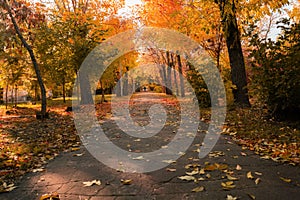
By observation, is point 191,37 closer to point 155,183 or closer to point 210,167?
point 210,167

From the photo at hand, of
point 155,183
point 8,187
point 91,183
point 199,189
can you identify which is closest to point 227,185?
point 199,189

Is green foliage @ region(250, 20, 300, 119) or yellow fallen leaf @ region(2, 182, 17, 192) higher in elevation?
green foliage @ region(250, 20, 300, 119)

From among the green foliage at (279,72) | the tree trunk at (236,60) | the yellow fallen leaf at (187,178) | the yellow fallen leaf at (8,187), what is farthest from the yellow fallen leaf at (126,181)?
the tree trunk at (236,60)

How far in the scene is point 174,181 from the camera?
366 cm

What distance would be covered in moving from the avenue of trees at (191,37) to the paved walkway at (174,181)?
313 cm

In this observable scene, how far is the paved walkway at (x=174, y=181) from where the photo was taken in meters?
3.22

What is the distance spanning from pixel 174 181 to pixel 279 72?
4793mm

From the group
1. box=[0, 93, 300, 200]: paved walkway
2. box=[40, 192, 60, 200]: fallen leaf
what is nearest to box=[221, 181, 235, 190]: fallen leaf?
box=[0, 93, 300, 200]: paved walkway

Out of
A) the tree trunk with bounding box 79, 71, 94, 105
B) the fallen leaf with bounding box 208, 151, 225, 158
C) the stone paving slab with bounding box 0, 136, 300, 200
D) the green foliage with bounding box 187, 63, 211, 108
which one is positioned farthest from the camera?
the tree trunk with bounding box 79, 71, 94, 105

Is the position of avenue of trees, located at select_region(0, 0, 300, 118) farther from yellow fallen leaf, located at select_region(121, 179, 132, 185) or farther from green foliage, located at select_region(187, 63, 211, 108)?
yellow fallen leaf, located at select_region(121, 179, 132, 185)

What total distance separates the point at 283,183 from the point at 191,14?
912cm

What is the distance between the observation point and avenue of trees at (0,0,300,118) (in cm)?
702

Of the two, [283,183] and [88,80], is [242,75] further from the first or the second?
[88,80]

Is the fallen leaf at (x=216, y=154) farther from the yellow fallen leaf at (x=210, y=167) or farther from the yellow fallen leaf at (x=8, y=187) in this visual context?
the yellow fallen leaf at (x=8, y=187)
